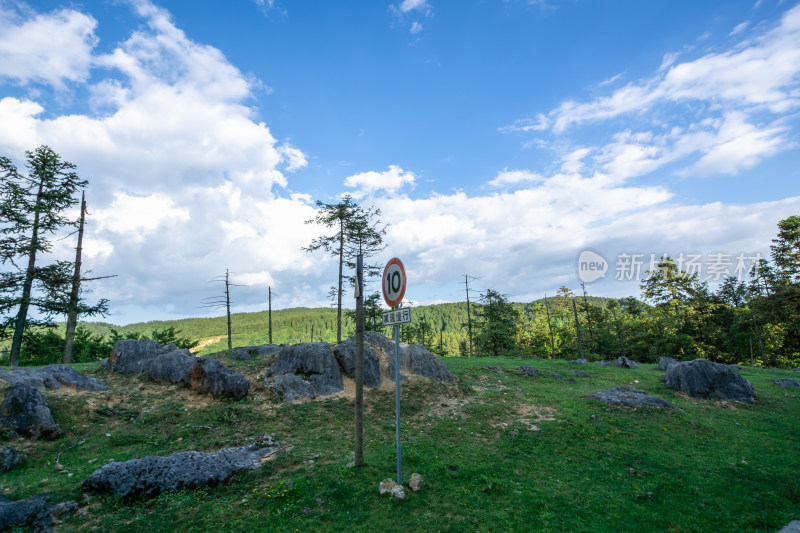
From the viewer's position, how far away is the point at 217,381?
16.0m

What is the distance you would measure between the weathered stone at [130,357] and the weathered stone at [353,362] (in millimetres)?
11597

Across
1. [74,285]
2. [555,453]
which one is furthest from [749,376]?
[74,285]

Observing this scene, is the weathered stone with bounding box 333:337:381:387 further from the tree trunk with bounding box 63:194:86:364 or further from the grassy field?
the tree trunk with bounding box 63:194:86:364

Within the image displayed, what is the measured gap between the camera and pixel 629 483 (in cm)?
A: 877

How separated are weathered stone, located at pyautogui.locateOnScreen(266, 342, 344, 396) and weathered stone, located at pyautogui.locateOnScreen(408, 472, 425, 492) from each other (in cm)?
1102

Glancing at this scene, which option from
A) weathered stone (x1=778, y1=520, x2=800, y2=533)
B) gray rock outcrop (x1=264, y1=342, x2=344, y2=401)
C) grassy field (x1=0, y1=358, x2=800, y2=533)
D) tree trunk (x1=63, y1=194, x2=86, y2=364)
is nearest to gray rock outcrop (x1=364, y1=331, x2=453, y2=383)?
grassy field (x1=0, y1=358, x2=800, y2=533)

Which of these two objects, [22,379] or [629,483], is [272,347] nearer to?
[22,379]

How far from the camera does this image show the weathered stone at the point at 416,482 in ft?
24.6

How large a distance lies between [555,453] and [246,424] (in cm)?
1244

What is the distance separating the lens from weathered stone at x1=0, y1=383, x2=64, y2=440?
11.1m

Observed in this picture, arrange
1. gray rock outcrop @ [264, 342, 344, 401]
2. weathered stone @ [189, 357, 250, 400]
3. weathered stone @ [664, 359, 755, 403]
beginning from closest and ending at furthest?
weathered stone @ [189, 357, 250, 400], gray rock outcrop @ [264, 342, 344, 401], weathered stone @ [664, 359, 755, 403]

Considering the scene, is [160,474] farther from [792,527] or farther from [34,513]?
[792,527]

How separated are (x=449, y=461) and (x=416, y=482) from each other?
8.00 feet

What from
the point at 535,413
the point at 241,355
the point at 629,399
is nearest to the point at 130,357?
the point at 241,355
